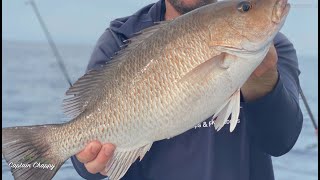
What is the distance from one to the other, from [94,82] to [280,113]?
761 mm

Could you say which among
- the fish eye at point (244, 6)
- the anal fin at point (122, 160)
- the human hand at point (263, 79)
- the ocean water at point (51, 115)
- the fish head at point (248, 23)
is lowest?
the ocean water at point (51, 115)

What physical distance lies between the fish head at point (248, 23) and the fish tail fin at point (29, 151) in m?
0.74

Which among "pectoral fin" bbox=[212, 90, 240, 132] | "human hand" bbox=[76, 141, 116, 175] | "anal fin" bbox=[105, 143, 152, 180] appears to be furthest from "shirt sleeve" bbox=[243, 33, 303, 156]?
"human hand" bbox=[76, 141, 116, 175]

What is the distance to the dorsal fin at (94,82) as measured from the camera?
2006mm

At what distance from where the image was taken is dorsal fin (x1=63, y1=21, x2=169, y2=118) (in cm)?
201

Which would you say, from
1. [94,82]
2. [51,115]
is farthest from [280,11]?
[51,115]

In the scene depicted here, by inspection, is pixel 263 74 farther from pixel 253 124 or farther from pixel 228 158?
pixel 228 158

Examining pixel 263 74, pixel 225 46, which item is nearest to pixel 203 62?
pixel 225 46

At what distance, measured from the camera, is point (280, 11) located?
5.72ft

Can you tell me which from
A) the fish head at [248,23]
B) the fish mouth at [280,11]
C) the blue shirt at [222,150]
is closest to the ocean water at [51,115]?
the blue shirt at [222,150]

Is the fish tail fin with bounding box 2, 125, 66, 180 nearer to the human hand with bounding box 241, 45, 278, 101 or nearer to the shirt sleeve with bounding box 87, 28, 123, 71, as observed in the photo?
the shirt sleeve with bounding box 87, 28, 123, 71

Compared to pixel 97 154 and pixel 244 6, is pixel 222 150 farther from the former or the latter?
pixel 244 6

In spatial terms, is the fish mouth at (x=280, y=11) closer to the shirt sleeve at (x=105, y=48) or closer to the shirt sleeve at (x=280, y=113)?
the shirt sleeve at (x=280, y=113)

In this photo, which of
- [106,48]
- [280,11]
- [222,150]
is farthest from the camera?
[106,48]
